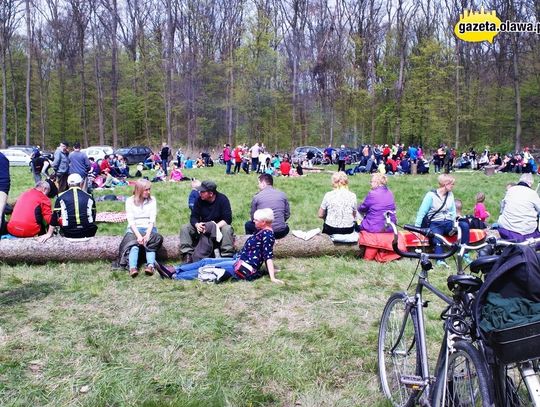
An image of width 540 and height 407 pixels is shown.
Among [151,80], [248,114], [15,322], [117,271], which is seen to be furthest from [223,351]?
[151,80]

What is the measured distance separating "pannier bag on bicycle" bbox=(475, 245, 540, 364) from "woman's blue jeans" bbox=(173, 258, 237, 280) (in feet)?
14.1

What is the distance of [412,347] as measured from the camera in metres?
3.03

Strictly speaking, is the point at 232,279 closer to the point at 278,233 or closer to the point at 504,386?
the point at 278,233

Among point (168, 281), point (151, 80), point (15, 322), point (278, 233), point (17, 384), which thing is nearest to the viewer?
point (17, 384)

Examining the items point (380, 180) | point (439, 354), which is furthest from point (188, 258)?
point (439, 354)

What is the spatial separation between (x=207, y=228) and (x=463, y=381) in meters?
4.81

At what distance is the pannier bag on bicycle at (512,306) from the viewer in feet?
6.39

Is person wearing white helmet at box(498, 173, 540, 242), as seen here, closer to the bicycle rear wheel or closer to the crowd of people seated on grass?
the crowd of people seated on grass

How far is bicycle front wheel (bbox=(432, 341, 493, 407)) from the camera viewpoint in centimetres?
211

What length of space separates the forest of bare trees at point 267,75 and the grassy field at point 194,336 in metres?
34.6

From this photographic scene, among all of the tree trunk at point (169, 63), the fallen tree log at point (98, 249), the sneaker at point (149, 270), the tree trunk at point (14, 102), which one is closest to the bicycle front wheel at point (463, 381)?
the sneaker at point (149, 270)

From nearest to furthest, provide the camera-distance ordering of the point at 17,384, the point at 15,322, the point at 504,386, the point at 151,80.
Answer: the point at 504,386 < the point at 17,384 < the point at 15,322 < the point at 151,80

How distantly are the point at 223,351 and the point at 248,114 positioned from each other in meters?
40.0

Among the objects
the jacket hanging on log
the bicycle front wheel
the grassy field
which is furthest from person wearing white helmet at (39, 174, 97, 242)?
the bicycle front wheel
